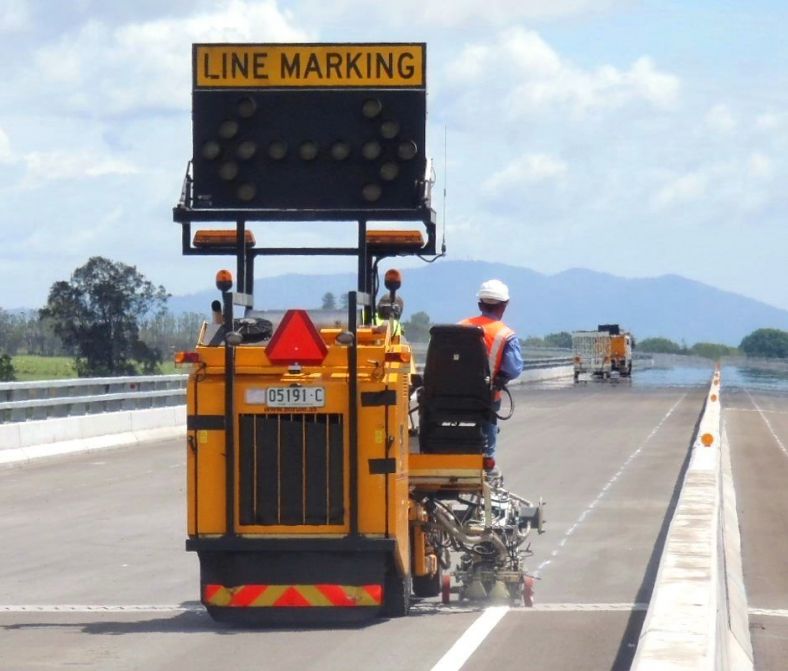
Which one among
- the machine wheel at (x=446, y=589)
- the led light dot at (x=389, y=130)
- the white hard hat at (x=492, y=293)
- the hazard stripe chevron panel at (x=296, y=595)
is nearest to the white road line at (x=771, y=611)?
the machine wheel at (x=446, y=589)

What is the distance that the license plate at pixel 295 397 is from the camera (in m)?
9.56

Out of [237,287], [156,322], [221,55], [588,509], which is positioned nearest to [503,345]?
[237,287]

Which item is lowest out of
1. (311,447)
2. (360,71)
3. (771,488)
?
(771,488)

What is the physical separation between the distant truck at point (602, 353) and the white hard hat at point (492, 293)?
79.1m

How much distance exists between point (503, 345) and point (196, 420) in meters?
2.40

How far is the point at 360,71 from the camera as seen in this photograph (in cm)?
1061

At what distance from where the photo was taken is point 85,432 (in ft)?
97.5

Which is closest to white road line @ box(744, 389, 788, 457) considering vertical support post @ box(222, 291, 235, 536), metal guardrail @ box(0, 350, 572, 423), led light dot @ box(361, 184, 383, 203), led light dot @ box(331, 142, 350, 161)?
metal guardrail @ box(0, 350, 572, 423)

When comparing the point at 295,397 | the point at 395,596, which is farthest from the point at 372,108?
the point at 395,596

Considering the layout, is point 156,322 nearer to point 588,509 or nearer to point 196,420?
point 588,509

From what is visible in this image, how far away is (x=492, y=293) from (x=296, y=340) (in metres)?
2.07

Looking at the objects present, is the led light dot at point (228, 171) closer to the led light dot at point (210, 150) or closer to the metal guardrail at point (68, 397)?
the led light dot at point (210, 150)

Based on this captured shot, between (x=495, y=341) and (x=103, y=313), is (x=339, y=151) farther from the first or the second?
(x=103, y=313)

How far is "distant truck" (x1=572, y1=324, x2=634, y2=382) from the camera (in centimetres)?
9100
